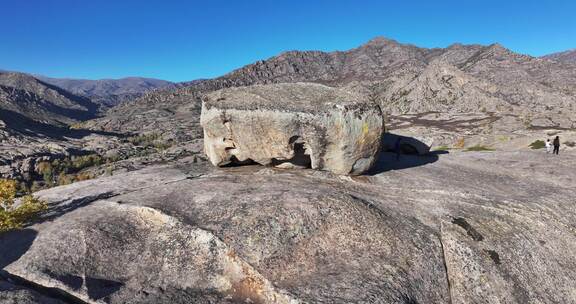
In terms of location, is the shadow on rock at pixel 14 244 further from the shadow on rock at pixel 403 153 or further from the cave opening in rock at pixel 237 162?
the shadow on rock at pixel 403 153

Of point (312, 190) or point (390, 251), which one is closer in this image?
point (390, 251)

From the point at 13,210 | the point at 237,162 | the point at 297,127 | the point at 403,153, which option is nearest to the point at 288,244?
the point at 297,127

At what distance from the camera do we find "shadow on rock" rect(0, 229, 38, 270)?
46.7 ft

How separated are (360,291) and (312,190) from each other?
7.58m

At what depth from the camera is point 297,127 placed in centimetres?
2392

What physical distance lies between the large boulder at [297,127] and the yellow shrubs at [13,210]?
1139 cm

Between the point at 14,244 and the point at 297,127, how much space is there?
15.5m

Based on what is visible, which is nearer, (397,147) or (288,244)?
(288,244)

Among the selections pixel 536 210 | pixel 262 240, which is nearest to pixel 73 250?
pixel 262 240

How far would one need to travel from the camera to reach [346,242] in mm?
15977

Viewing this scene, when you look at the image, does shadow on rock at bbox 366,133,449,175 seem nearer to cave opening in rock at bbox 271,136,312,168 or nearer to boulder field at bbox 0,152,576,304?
cave opening in rock at bbox 271,136,312,168

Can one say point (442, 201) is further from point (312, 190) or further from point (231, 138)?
point (231, 138)

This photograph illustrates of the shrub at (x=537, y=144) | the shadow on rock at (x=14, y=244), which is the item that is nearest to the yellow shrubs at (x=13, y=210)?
the shadow on rock at (x=14, y=244)

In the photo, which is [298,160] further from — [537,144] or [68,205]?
[537,144]
